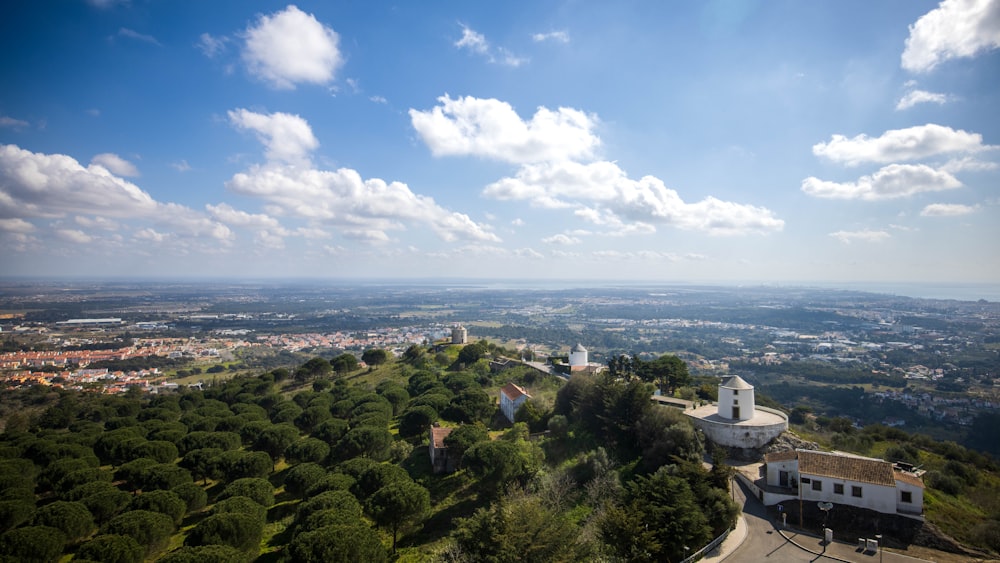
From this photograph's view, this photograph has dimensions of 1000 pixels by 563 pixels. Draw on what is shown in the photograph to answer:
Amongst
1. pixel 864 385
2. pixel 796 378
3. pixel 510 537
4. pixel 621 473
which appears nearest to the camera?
pixel 510 537

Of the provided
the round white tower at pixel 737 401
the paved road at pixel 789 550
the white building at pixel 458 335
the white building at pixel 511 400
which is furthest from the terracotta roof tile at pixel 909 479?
the white building at pixel 458 335

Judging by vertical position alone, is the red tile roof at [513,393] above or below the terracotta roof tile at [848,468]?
below

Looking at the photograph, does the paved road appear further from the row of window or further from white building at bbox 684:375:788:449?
white building at bbox 684:375:788:449

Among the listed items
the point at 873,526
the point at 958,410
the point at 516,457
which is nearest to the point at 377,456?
the point at 516,457

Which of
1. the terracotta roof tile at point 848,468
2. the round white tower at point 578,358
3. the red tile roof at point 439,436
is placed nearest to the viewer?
the terracotta roof tile at point 848,468

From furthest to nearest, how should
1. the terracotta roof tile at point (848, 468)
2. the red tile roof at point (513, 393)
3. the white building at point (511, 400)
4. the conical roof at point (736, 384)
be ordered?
the red tile roof at point (513, 393)
the white building at point (511, 400)
the conical roof at point (736, 384)
the terracotta roof tile at point (848, 468)

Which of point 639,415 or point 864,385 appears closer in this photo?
point 639,415

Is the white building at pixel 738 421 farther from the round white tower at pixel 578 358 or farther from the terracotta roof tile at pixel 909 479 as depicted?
the round white tower at pixel 578 358

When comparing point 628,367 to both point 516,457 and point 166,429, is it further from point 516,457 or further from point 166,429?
point 166,429
